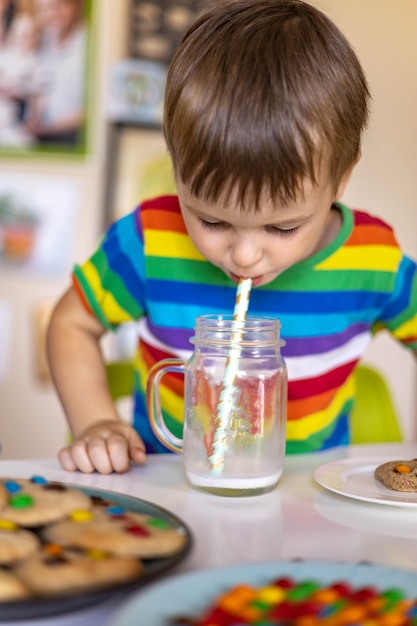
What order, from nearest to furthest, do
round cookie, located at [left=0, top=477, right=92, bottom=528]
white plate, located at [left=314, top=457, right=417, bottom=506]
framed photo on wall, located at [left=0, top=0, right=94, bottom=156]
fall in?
1. round cookie, located at [left=0, top=477, right=92, bottom=528]
2. white plate, located at [left=314, top=457, right=417, bottom=506]
3. framed photo on wall, located at [left=0, top=0, right=94, bottom=156]

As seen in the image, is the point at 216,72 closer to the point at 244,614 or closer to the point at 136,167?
the point at 244,614

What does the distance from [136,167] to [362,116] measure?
147 cm

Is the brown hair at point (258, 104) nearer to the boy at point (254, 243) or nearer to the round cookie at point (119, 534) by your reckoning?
the boy at point (254, 243)

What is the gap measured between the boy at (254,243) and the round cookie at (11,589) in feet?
→ 1.10

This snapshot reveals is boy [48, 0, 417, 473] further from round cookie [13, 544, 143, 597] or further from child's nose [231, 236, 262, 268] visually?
round cookie [13, 544, 143, 597]

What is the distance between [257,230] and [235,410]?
Answer: 17 cm

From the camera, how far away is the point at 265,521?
680 millimetres

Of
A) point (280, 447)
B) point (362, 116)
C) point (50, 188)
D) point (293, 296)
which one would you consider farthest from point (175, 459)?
point (50, 188)

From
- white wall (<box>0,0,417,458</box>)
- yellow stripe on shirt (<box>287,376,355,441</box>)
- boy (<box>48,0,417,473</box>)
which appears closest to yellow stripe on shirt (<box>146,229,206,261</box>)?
boy (<box>48,0,417,473</box>)

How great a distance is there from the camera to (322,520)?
0.69 m

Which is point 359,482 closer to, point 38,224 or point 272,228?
point 272,228

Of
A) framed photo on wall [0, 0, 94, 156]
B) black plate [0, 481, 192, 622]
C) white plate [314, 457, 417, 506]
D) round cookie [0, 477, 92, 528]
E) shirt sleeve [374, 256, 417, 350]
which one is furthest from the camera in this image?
framed photo on wall [0, 0, 94, 156]

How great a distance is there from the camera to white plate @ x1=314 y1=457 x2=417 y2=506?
73cm

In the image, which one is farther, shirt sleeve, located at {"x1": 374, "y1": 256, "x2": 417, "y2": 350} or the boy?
shirt sleeve, located at {"x1": 374, "y1": 256, "x2": 417, "y2": 350}
